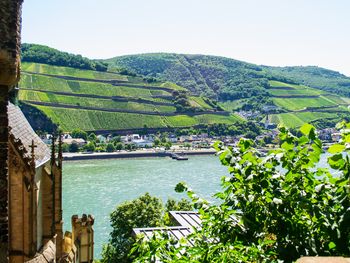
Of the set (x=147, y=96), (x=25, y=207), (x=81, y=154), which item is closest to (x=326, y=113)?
(x=147, y=96)

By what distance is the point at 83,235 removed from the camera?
58.1 feet

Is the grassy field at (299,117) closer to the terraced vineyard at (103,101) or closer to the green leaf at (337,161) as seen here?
the terraced vineyard at (103,101)

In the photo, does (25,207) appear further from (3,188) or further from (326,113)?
(326,113)

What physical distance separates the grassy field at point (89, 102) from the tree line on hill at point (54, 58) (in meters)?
32.9

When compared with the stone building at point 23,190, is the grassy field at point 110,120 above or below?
below

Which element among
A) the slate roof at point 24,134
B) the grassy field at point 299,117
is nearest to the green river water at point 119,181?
the slate roof at point 24,134

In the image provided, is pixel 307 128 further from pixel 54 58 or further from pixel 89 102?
pixel 54 58

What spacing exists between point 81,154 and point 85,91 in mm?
36440

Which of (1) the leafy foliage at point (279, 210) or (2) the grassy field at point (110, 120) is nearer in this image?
(1) the leafy foliage at point (279, 210)

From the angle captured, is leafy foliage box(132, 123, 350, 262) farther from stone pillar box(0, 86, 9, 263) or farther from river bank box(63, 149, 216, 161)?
river bank box(63, 149, 216, 161)

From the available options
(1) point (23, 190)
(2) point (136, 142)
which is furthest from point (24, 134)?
(2) point (136, 142)

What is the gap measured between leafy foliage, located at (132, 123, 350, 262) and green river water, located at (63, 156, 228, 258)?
31247mm

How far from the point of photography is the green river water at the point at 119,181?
50.9 m

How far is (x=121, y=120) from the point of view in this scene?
13350 cm
